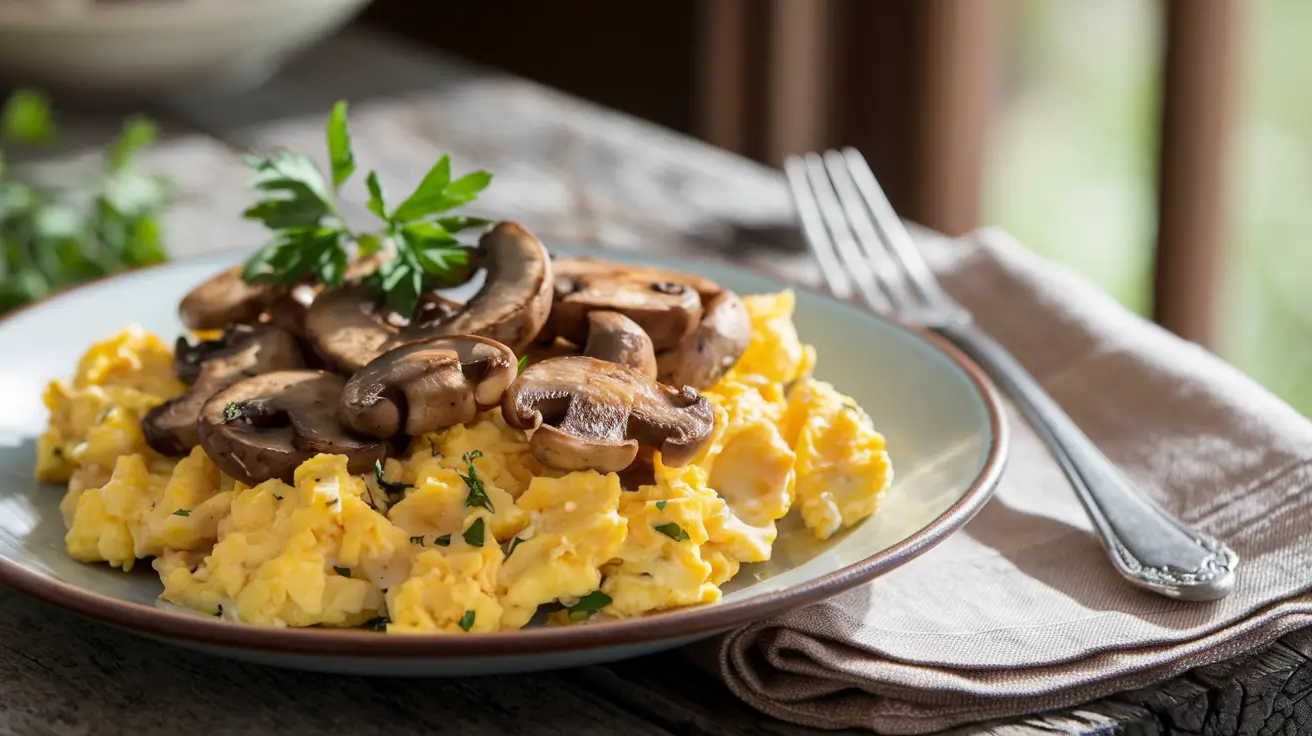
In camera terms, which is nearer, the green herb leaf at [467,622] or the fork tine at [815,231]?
the green herb leaf at [467,622]

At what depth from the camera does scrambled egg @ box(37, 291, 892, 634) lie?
1.48 m

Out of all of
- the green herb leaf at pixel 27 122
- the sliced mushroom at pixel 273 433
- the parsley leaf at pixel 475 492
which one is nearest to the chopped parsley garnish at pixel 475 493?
the parsley leaf at pixel 475 492

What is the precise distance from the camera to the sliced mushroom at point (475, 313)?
173cm

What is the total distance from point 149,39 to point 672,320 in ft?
7.41

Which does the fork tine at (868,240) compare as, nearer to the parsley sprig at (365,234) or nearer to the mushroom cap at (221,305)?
the parsley sprig at (365,234)

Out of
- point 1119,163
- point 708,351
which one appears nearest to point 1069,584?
point 708,351

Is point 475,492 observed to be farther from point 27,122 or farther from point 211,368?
point 27,122

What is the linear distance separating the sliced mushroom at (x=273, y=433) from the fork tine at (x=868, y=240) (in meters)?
1.20

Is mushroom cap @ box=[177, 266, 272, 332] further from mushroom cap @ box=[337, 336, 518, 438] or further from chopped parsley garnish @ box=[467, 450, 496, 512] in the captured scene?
chopped parsley garnish @ box=[467, 450, 496, 512]

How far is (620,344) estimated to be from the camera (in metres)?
1.72

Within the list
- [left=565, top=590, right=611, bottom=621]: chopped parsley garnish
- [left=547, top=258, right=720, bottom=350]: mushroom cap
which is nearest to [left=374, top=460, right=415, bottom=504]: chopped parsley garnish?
[left=565, top=590, right=611, bottom=621]: chopped parsley garnish

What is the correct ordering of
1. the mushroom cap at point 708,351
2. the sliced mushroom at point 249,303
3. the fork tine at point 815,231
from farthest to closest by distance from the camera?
the fork tine at point 815,231 → the sliced mushroom at point 249,303 → the mushroom cap at point 708,351

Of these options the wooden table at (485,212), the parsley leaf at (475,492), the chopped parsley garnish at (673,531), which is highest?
the parsley leaf at (475,492)

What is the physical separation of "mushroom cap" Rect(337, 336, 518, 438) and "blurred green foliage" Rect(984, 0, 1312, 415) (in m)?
3.15
